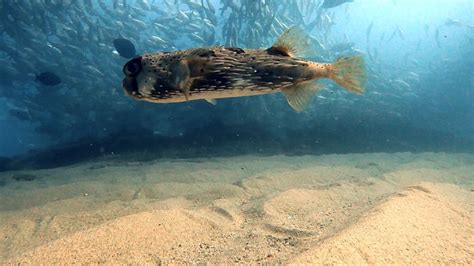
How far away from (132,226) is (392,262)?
7.80ft


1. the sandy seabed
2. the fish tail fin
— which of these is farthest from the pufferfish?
the sandy seabed

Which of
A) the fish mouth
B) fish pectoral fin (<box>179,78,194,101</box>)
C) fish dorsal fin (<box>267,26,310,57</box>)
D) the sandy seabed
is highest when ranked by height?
fish dorsal fin (<box>267,26,310,57</box>)

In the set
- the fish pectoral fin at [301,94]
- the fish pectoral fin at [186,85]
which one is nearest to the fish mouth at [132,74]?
the fish pectoral fin at [186,85]

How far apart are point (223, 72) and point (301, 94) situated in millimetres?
926

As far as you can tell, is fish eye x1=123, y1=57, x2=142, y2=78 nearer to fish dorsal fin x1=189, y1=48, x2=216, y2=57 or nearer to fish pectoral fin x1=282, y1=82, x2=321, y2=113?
fish dorsal fin x1=189, y1=48, x2=216, y2=57

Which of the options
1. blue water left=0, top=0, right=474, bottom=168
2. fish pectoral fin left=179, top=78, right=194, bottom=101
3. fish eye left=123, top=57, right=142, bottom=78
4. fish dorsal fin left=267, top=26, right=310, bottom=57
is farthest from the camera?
blue water left=0, top=0, right=474, bottom=168

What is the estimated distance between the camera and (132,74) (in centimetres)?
283

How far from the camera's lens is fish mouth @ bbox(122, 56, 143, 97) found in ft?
9.27

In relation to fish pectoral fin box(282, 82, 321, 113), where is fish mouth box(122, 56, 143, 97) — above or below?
above

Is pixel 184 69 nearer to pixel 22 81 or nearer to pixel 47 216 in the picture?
pixel 47 216

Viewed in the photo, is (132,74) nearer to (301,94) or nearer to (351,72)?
(301,94)

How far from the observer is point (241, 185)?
5613mm

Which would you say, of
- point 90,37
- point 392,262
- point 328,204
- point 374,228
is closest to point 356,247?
point 392,262

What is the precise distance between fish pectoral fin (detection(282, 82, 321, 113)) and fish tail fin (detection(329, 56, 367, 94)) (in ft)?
0.70
